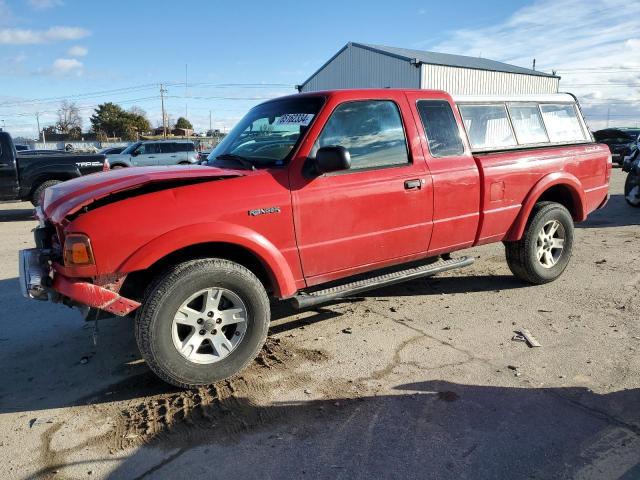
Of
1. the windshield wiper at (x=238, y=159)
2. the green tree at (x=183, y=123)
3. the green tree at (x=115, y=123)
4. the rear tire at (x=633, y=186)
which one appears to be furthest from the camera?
the green tree at (x=183, y=123)

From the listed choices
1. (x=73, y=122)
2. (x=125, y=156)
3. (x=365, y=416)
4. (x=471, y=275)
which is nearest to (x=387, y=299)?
(x=471, y=275)

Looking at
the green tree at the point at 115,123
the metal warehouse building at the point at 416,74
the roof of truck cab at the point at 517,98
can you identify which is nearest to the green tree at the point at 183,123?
the green tree at the point at 115,123

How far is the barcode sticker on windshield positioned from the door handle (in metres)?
0.96

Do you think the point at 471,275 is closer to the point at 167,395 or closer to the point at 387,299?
the point at 387,299

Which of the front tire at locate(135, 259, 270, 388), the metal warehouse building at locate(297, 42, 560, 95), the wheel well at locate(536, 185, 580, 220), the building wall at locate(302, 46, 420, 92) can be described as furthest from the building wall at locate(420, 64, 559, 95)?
the front tire at locate(135, 259, 270, 388)

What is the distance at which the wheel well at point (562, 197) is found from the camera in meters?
5.43

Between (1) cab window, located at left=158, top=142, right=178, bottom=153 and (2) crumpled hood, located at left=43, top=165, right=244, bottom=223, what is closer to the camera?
(2) crumpled hood, located at left=43, top=165, right=244, bottom=223

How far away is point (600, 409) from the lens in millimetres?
3021

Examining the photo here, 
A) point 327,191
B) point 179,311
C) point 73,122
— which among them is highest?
point 73,122

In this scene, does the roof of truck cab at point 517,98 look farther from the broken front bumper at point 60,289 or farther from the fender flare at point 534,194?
the broken front bumper at point 60,289

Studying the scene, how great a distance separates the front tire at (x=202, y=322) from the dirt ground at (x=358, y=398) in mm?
192

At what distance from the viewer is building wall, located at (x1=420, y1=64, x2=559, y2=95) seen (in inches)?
1142

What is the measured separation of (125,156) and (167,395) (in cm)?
1909

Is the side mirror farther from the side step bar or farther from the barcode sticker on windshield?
the side step bar
